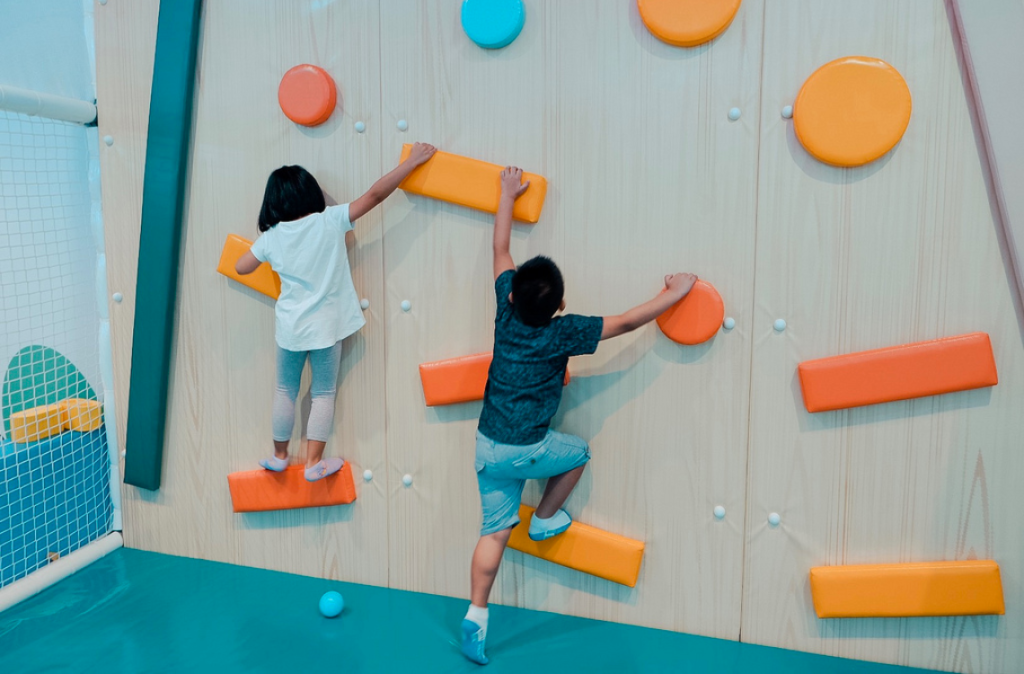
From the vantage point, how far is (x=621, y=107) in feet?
6.46

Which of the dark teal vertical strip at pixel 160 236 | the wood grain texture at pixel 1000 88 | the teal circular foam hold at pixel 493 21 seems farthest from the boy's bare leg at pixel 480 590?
the wood grain texture at pixel 1000 88

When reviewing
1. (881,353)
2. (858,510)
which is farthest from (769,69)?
(858,510)

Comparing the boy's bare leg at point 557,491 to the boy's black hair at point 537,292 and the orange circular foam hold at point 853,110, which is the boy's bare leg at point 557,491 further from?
the orange circular foam hold at point 853,110

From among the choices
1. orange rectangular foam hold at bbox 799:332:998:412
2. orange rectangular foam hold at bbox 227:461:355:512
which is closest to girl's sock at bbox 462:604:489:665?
orange rectangular foam hold at bbox 227:461:355:512

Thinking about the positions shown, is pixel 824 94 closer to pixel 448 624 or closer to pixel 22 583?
pixel 448 624

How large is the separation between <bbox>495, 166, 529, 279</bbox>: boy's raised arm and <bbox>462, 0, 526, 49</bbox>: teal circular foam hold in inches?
13.6

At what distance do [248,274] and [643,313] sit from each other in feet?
3.95

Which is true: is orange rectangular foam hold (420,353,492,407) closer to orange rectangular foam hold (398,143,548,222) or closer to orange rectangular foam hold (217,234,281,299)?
orange rectangular foam hold (398,143,548,222)

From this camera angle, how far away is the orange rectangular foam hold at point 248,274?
2.29 m

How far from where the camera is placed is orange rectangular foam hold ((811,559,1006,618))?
1.86 m

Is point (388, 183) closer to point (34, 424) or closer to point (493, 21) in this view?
point (493, 21)

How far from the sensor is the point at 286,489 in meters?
2.38

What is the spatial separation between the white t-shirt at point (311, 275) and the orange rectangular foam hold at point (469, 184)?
235 mm

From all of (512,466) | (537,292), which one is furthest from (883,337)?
(512,466)
